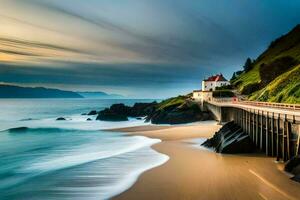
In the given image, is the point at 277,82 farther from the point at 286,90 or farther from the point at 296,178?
the point at 296,178

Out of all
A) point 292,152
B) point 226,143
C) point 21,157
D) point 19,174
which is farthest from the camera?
point 21,157

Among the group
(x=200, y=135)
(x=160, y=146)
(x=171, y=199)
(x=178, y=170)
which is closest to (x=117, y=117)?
(x=200, y=135)

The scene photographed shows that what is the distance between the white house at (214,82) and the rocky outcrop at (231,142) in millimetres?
92308

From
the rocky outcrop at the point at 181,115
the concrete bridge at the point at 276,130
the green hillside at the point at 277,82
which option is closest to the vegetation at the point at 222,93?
the green hillside at the point at 277,82

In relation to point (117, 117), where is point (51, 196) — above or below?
below

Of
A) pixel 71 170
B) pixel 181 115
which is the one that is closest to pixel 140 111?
pixel 181 115

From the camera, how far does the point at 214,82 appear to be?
131375mm

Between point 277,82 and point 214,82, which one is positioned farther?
point 214,82

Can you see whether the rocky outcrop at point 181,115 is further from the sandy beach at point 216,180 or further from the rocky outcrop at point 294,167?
the rocky outcrop at point 294,167

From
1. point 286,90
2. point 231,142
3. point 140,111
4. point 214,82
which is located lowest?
point 231,142

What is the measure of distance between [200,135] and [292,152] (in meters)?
26.1

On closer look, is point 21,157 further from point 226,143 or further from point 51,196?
point 226,143

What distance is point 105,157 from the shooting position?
34281mm

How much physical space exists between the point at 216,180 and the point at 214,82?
366 ft
